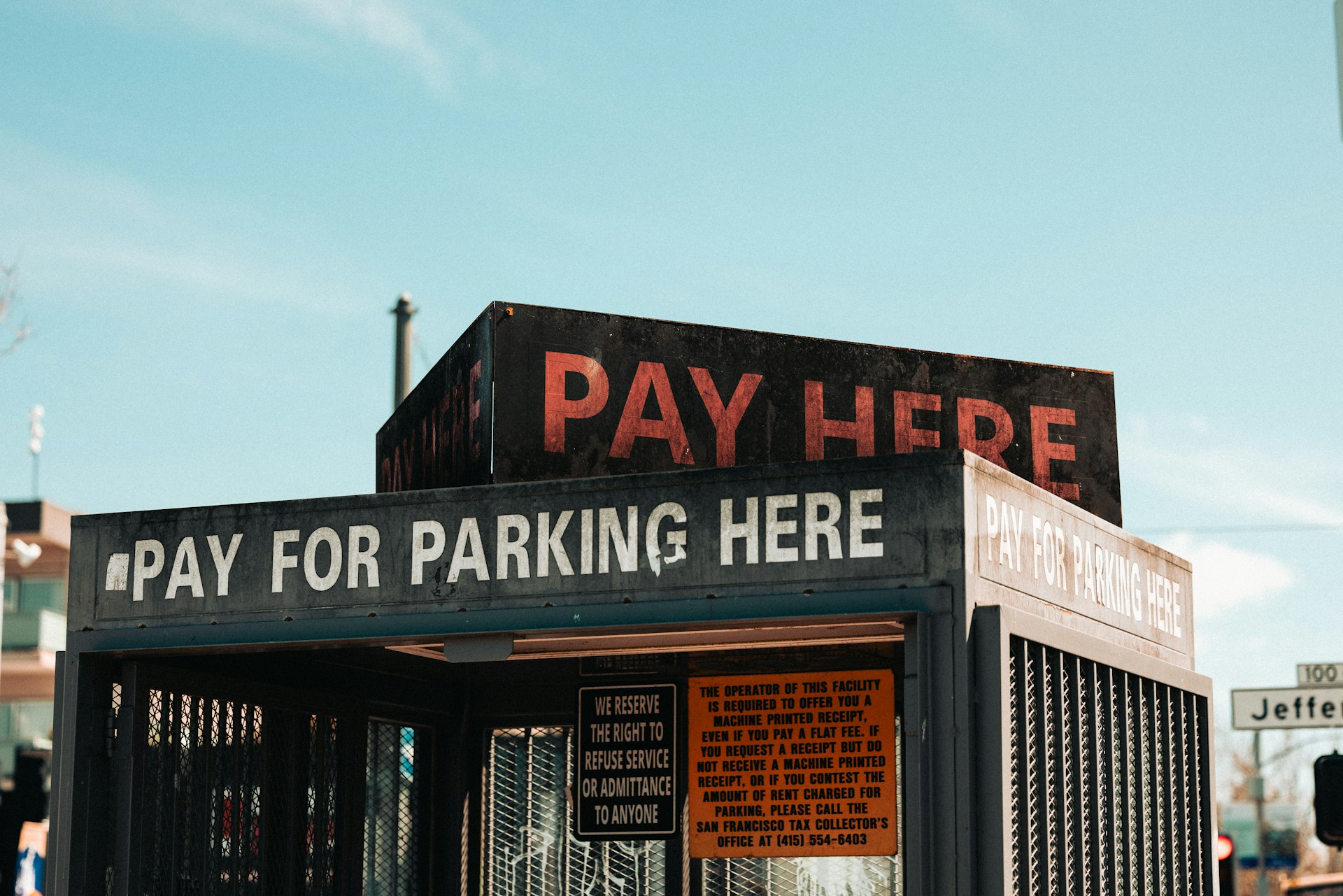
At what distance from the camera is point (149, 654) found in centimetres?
973

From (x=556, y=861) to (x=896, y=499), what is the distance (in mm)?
4833

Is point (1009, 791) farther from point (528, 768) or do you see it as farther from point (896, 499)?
point (528, 768)

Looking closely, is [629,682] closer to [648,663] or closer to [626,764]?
[648,663]

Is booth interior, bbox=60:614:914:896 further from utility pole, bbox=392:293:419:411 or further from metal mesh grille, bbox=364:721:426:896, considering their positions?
utility pole, bbox=392:293:419:411

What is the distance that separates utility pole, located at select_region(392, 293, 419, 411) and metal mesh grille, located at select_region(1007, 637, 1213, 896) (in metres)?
14.9

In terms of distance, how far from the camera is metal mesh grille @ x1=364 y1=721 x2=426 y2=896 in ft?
38.5

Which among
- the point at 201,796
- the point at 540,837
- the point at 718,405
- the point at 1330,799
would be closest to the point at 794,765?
the point at 718,405

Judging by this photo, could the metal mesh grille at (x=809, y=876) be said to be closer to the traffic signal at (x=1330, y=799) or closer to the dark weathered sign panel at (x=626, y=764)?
the dark weathered sign panel at (x=626, y=764)

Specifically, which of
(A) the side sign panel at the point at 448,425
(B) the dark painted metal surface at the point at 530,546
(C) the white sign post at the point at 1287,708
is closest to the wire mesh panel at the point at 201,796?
(B) the dark painted metal surface at the point at 530,546

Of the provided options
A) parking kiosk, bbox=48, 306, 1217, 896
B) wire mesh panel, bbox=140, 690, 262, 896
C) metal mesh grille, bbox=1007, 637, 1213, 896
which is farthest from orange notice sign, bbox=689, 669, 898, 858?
wire mesh panel, bbox=140, 690, 262, 896

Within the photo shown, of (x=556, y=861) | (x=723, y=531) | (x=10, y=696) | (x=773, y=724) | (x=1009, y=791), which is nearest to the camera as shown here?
(x=1009, y=791)

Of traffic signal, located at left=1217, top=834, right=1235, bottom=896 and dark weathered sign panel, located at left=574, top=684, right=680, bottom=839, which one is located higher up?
dark weathered sign panel, located at left=574, top=684, right=680, bottom=839

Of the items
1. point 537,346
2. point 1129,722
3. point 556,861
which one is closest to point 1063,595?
point 1129,722

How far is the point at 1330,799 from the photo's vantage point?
11938 mm
